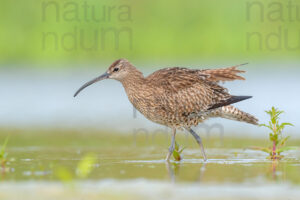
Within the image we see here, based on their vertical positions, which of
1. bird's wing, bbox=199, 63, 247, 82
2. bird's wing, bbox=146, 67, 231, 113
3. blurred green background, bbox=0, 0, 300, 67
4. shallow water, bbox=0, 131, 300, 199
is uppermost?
blurred green background, bbox=0, 0, 300, 67

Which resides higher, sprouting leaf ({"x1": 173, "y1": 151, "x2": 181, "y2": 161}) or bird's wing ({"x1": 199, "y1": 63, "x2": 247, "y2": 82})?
bird's wing ({"x1": 199, "y1": 63, "x2": 247, "y2": 82})

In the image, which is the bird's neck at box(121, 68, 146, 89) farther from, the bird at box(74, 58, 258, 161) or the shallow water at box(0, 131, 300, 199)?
the shallow water at box(0, 131, 300, 199)

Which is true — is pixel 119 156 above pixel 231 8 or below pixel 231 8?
below

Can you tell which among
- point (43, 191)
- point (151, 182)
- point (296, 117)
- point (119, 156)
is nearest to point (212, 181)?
point (151, 182)

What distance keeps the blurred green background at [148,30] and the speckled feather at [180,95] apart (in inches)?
437

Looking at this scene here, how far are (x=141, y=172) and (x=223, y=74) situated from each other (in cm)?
277

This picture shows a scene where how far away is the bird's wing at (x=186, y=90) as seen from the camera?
9.95m

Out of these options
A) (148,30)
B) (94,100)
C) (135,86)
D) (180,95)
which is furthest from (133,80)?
(148,30)

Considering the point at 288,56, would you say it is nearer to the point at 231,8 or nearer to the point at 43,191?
the point at 231,8

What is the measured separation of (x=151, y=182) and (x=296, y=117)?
6437 mm

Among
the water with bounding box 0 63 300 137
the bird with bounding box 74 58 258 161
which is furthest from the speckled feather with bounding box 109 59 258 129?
the water with bounding box 0 63 300 137

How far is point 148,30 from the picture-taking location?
72.6 feet

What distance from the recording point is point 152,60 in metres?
21.9

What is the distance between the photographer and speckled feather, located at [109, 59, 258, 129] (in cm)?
988
